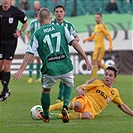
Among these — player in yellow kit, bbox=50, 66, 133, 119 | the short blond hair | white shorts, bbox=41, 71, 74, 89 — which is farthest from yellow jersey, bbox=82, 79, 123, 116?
the short blond hair

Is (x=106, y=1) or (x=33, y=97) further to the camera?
(x=106, y=1)

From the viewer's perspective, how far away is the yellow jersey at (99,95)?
10406mm

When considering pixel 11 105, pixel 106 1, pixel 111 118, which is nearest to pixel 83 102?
pixel 111 118

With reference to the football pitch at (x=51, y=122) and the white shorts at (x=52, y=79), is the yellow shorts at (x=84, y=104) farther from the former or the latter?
the white shorts at (x=52, y=79)

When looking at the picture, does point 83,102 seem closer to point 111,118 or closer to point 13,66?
point 111,118

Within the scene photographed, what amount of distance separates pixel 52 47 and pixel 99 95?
164 cm

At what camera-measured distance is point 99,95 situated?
1047 cm

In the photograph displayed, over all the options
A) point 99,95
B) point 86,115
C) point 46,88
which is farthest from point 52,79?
point 99,95

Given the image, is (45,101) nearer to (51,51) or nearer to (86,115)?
(51,51)

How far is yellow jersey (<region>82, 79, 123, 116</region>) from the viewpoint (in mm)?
10406

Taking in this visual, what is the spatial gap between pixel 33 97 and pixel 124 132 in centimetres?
648

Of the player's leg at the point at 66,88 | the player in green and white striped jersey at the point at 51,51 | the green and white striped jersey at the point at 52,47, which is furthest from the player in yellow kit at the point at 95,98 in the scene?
the green and white striped jersey at the point at 52,47

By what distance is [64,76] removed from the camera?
9.45 m

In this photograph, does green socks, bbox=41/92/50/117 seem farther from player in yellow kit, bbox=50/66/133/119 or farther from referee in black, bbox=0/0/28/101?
referee in black, bbox=0/0/28/101
